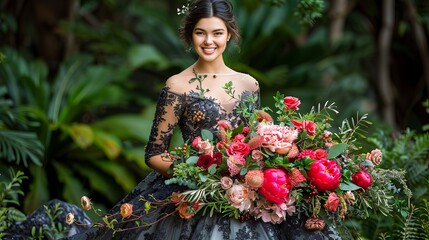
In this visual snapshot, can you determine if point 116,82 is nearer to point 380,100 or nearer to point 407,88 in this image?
point 380,100

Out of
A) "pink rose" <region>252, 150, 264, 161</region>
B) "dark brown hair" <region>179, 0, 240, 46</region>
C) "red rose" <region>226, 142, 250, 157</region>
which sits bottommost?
"pink rose" <region>252, 150, 264, 161</region>

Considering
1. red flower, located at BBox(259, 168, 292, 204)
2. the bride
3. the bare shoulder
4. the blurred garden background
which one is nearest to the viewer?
red flower, located at BBox(259, 168, 292, 204)

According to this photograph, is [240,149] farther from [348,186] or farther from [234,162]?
[348,186]

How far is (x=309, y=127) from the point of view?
9.66 feet

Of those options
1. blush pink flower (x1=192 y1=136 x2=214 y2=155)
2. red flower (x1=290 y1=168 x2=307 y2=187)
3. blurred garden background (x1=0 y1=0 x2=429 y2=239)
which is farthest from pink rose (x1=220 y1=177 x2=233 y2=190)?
blurred garden background (x1=0 y1=0 x2=429 y2=239)

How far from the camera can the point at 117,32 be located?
28.8ft

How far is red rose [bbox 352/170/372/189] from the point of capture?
292cm

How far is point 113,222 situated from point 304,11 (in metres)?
1.73

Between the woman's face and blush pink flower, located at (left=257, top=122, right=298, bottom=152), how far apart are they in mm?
462

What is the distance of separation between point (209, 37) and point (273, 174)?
2.34ft

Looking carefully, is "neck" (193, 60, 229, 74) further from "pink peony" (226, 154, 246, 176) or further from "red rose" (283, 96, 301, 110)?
"pink peony" (226, 154, 246, 176)

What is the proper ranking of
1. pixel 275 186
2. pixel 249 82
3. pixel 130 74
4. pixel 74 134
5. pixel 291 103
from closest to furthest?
1. pixel 275 186
2. pixel 291 103
3. pixel 249 82
4. pixel 74 134
5. pixel 130 74

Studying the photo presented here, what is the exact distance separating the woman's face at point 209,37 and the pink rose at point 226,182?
1.97ft

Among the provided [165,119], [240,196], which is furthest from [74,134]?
[240,196]
